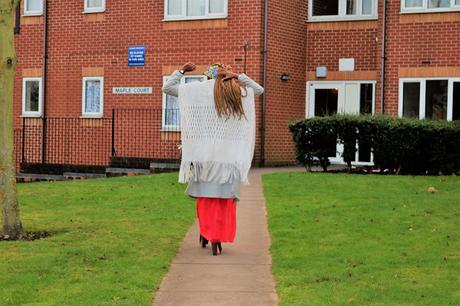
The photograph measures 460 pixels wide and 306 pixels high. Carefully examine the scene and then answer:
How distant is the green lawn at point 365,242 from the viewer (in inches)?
285

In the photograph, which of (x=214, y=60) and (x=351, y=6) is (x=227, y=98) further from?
(x=351, y=6)

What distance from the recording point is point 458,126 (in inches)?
679

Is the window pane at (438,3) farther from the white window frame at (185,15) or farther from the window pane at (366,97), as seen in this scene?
the white window frame at (185,15)

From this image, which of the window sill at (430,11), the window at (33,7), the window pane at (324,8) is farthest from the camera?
the window at (33,7)

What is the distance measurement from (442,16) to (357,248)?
1261 cm

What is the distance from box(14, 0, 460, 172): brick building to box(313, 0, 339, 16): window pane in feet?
0.09

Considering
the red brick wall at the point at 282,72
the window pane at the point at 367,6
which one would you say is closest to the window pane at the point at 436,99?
the window pane at the point at 367,6

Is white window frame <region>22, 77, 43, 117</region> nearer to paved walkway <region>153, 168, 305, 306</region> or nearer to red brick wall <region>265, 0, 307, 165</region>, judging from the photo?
red brick wall <region>265, 0, 307, 165</region>

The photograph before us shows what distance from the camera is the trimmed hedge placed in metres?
17.2

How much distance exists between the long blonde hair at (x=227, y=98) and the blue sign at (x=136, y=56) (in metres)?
13.5

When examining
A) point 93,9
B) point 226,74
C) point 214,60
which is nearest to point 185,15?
point 214,60

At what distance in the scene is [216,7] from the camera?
21.6m

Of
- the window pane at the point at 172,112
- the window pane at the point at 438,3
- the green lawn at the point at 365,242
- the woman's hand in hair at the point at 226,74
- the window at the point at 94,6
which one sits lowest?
the green lawn at the point at 365,242

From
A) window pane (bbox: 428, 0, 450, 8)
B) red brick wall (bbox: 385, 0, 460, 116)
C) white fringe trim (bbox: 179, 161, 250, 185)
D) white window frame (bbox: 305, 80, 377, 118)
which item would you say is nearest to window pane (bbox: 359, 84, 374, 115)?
white window frame (bbox: 305, 80, 377, 118)
